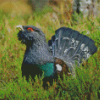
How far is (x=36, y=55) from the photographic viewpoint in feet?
12.0

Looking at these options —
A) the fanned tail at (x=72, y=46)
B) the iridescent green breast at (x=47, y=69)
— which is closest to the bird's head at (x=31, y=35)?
the iridescent green breast at (x=47, y=69)

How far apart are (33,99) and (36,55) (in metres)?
0.96

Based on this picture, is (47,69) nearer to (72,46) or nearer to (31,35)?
(31,35)

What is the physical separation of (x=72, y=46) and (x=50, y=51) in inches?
34.3

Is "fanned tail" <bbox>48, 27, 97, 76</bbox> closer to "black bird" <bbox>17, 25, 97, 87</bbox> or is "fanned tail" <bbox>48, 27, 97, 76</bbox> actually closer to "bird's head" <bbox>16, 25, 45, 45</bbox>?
"black bird" <bbox>17, 25, 97, 87</bbox>

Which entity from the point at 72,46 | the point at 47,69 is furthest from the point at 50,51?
the point at 72,46

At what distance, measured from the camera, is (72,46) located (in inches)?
180

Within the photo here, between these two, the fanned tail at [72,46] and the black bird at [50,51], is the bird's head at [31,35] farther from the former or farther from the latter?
the fanned tail at [72,46]

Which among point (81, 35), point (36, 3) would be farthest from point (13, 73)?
point (36, 3)

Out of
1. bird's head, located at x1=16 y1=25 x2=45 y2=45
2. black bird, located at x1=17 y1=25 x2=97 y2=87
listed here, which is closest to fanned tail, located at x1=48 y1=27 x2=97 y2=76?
black bird, located at x1=17 y1=25 x2=97 y2=87

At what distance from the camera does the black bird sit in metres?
3.58

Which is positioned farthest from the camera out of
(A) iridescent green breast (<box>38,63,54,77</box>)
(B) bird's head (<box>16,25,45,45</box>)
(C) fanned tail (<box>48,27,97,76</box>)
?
(C) fanned tail (<box>48,27,97,76</box>)

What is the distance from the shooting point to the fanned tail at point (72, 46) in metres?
4.49

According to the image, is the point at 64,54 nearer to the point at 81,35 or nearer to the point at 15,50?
the point at 81,35
